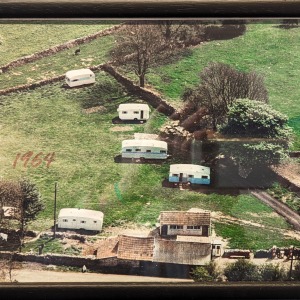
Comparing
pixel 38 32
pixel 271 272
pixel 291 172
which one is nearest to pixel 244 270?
pixel 271 272

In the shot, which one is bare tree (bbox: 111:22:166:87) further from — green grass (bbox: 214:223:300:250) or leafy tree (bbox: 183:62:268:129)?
green grass (bbox: 214:223:300:250)

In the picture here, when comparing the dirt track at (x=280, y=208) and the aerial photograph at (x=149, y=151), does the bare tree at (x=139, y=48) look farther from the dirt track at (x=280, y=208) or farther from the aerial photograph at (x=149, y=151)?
the dirt track at (x=280, y=208)

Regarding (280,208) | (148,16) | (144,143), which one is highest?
(148,16)

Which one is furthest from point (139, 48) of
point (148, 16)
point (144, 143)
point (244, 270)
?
point (244, 270)

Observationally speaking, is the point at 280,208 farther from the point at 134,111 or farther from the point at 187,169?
the point at 134,111

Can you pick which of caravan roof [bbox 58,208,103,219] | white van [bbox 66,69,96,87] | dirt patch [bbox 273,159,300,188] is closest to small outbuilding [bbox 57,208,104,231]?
caravan roof [bbox 58,208,103,219]

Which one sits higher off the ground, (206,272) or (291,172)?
(291,172)

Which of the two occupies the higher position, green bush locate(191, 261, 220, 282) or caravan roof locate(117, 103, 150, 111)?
caravan roof locate(117, 103, 150, 111)
